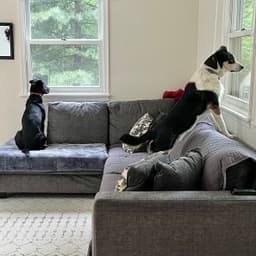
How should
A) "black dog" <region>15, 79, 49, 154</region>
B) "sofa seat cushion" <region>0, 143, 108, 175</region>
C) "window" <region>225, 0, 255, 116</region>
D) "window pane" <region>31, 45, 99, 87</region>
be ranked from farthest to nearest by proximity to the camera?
"window pane" <region>31, 45, 99, 87</region>, "black dog" <region>15, 79, 49, 154</region>, "sofa seat cushion" <region>0, 143, 108, 175</region>, "window" <region>225, 0, 255, 116</region>

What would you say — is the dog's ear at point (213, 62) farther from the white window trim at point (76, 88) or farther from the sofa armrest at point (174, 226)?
the white window trim at point (76, 88)

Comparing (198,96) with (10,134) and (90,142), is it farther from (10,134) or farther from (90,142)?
(10,134)

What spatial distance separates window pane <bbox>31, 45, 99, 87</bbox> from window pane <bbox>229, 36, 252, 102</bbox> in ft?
5.85

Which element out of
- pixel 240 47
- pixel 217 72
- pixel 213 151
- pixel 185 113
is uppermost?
pixel 240 47

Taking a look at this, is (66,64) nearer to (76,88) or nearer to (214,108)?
(76,88)

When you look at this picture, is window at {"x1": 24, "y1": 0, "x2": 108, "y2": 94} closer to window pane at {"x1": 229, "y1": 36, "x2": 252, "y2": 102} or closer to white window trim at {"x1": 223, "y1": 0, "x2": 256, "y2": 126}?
white window trim at {"x1": 223, "y1": 0, "x2": 256, "y2": 126}

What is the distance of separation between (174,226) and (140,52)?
307cm

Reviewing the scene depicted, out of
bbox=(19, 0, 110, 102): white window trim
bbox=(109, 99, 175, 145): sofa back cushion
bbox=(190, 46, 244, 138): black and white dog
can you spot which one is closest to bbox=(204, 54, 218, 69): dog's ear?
bbox=(190, 46, 244, 138): black and white dog

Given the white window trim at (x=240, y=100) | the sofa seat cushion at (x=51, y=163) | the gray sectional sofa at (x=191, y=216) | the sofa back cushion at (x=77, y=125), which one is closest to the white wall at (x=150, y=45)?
the sofa back cushion at (x=77, y=125)

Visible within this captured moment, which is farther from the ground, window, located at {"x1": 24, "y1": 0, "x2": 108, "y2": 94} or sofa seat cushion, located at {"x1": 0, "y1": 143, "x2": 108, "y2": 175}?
window, located at {"x1": 24, "y1": 0, "x2": 108, "y2": 94}

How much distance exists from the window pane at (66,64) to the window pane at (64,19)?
0.14m

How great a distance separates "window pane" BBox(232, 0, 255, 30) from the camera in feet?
9.66

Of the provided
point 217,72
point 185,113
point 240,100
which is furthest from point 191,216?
point 240,100

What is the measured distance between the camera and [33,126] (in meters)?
3.71
